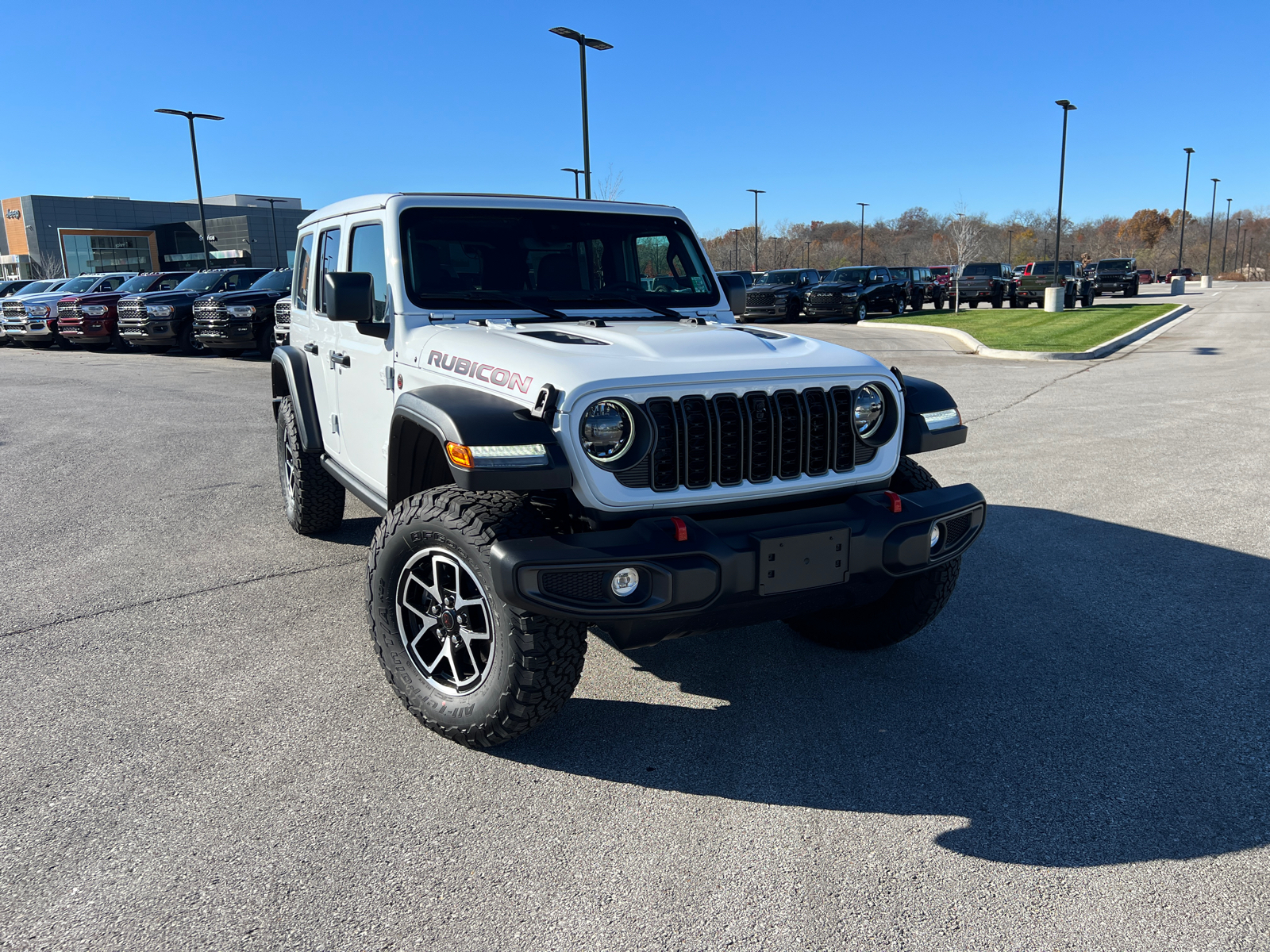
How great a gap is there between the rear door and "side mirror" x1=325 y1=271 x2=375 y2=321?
0.71 ft

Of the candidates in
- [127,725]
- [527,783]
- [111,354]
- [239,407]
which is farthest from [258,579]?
[111,354]

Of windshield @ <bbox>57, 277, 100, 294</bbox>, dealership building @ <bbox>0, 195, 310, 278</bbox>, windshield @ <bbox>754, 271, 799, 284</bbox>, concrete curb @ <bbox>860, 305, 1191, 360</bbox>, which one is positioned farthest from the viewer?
dealership building @ <bbox>0, 195, 310, 278</bbox>

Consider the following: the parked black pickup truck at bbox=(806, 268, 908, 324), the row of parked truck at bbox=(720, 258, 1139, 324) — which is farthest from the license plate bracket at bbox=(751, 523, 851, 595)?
the parked black pickup truck at bbox=(806, 268, 908, 324)

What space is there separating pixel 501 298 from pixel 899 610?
2.24 meters

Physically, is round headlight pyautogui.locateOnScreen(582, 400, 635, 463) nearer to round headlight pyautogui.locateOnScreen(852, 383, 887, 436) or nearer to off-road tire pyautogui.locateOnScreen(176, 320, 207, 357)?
round headlight pyautogui.locateOnScreen(852, 383, 887, 436)

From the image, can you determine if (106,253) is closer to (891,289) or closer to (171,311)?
(171,311)

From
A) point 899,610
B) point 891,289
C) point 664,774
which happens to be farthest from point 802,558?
point 891,289

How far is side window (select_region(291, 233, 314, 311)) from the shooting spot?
18.8 feet

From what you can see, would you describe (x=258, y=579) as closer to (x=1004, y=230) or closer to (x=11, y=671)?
(x=11, y=671)

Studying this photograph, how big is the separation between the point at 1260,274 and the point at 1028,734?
12511 cm

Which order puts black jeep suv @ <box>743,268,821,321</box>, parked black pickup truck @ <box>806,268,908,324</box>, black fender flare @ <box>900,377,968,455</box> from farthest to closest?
1. parked black pickup truck @ <box>806,268,908,324</box>
2. black jeep suv @ <box>743,268,821,321</box>
3. black fender flare @ <box>900,377,968,455</box>

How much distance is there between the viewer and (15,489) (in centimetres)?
796

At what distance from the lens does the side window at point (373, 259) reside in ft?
14.4

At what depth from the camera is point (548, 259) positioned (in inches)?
184
